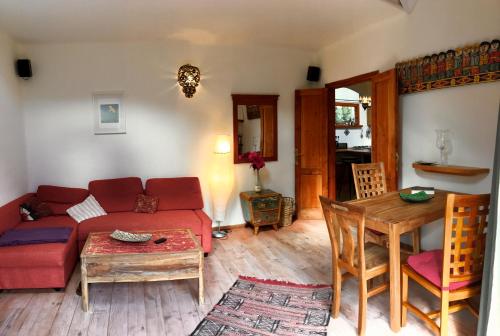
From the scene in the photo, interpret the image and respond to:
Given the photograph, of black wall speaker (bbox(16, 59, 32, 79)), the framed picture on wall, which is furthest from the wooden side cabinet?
black wall speaker (bbox(16, 59, 32, 79))

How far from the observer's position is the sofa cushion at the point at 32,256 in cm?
293

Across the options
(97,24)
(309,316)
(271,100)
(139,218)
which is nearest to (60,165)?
(139,218)

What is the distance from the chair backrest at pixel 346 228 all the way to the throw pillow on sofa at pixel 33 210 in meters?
3.14

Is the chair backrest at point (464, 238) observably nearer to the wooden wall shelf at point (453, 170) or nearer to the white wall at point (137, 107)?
the wooden wall shelf at point (453, 170)

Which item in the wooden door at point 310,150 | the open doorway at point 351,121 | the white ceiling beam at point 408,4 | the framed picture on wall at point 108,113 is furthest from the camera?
the open doorway at point 351,121

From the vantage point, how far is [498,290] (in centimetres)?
185

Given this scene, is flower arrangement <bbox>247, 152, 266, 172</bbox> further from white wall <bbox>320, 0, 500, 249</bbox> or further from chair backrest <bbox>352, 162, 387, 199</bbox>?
white wall <bbox>320, 0, 500, 249</bbox>

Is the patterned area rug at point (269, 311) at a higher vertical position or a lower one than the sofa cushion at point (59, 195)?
lower

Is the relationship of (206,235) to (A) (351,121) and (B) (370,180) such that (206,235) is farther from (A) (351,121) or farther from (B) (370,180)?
(A) (351,121)

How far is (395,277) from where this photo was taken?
92.3 inches

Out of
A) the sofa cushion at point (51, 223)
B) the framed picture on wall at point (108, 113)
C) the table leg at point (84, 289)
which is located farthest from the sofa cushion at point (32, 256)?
the framed picture on wall at point (108, 113)

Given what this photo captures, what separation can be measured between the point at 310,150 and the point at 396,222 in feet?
9.67

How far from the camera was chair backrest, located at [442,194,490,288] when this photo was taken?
1.99 meters

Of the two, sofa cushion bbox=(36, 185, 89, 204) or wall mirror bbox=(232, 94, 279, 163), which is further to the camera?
wall mirror bbox=(232, 94, 279, 163)
